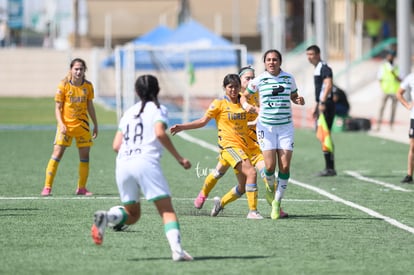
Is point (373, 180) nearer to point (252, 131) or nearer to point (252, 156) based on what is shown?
point (252, 156)

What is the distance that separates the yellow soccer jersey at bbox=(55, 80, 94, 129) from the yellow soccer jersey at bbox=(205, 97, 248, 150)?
320 centimetres

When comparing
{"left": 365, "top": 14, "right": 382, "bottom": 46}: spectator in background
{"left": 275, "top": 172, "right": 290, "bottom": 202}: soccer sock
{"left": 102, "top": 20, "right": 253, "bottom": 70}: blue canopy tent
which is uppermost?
{"left": 365, "top": 14, "right": 382, "bottom": 46}: spectator in background

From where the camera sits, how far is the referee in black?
60.5ft

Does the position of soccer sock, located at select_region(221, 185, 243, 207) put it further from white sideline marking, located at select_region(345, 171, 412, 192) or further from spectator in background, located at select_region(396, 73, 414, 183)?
spectator in background, located at select_region(396, 73, 414, 183)

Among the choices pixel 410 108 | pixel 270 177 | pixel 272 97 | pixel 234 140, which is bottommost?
pixel 270 177

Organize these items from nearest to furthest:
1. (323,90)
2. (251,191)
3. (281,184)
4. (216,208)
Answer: (251,191) < (281,184) < (216,208) < (323,90)

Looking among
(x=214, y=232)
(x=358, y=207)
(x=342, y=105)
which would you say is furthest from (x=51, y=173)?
(x=342, y=105)

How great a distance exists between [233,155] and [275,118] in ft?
2.14

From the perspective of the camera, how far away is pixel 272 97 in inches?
536

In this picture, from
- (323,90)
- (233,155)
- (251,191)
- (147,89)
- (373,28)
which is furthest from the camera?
(373,28)

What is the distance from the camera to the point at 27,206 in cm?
1471

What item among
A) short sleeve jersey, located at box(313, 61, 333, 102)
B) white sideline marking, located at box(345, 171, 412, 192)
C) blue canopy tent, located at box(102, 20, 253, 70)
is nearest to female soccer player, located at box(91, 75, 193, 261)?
white sideline marking, located at box(345, 171, 412, 192)

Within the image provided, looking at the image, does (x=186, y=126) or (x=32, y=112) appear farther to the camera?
(x=32, y=112)

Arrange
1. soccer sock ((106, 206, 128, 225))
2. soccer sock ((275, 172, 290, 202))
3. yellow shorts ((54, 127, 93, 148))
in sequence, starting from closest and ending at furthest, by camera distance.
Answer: soccer sock ((106, 206, 128, 225)), soccer sock ((275, 172, 290, 202)), yellow shorts ((54, 127, 93, 148))
